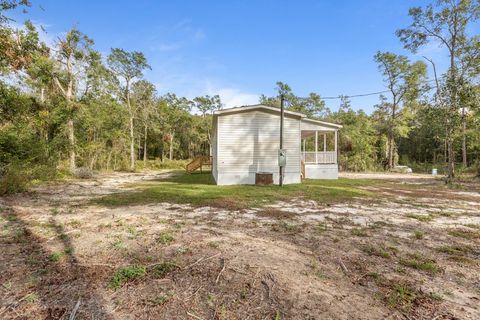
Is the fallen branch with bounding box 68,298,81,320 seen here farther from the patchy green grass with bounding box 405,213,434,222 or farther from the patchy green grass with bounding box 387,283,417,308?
the patchy green grass with bounding box 405,213,434,222

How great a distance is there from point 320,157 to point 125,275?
46.8 feet

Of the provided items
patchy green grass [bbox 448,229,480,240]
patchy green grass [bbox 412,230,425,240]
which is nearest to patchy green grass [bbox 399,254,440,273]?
patchy green grass [bbox 412,230,425,240]

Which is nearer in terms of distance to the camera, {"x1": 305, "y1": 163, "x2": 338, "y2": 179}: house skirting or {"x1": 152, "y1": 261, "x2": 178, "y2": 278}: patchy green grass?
{"x1": 152, "y1": 261, "x2": 178, "y2": 278}: patchy green grass

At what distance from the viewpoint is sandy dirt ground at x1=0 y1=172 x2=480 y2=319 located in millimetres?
2186

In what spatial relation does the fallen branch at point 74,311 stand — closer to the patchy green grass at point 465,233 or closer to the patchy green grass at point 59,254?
the patchy green grass at point 59,254

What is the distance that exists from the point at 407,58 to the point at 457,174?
1295 cm

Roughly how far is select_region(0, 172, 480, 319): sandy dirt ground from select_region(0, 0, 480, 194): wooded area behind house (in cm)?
650

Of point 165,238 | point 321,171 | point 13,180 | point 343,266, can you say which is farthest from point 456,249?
point 13,180

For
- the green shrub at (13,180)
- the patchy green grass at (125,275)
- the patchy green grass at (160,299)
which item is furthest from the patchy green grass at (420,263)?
the green shrub at (13,180)

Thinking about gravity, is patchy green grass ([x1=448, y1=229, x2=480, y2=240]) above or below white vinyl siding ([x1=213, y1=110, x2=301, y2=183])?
below

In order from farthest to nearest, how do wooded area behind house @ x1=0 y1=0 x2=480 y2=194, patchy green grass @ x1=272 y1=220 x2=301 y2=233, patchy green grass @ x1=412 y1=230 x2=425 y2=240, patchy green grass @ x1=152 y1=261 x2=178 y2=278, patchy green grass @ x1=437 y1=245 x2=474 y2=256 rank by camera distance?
wooded area behind house @ x1=0 y1=0 x2=480 y2=194 → patchy green grass @ x1=272 y1=220 x2=301 y2=233 → patchy green grass @ x1=412 y1=230 x2=425 y2=240 → patchy green grass @ x1=437 y1=245 x2=474 y2=256 → patchy green grass @ x1=152 y1=261 x2=178 y2=278

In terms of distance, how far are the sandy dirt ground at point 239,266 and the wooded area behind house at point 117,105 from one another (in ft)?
21.3

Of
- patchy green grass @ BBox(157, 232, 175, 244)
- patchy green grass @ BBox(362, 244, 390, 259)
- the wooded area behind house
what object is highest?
the wooded area behind house

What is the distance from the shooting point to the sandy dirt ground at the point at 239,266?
7.17 feet
